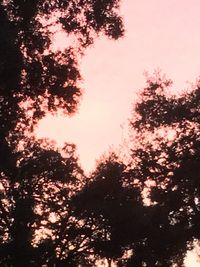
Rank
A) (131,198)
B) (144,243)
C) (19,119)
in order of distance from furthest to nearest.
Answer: (144,243), (131,198), (19,119)

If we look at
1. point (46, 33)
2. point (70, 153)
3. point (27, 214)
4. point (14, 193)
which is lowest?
point (46, 33)

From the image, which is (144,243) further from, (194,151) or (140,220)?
(194,151)

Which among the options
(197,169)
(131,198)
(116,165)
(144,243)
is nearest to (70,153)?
(116,165)

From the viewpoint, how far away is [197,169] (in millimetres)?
31562

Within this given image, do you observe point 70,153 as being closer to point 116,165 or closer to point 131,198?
point 116,165

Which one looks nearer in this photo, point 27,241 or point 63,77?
point 63,77

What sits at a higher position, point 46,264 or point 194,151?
point 194,151

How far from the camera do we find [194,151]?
33.0 m

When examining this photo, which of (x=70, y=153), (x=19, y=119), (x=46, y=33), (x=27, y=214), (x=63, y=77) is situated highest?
(x=70, y=153)

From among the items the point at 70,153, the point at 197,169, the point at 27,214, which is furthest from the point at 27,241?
the point at 197,169

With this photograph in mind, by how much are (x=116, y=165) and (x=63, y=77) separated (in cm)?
1854

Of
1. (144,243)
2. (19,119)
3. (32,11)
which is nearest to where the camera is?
(32,11)

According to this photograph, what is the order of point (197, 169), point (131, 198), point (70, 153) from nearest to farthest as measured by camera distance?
point (197, 169), point (131, 198), point (70, 153)

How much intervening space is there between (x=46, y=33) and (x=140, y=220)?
22.6m
